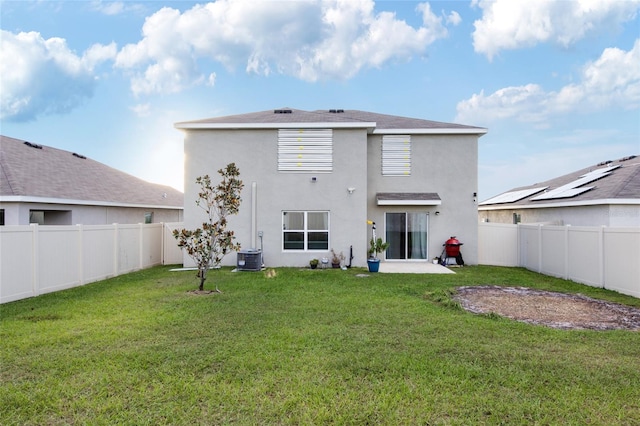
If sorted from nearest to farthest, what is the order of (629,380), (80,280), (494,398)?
(494,398) < (629,380) < (80,280)

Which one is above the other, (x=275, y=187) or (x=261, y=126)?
(x=261, y=126)

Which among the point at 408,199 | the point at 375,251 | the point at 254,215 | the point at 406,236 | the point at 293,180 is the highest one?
the point at 293,180

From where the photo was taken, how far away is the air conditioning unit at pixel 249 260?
12789mm

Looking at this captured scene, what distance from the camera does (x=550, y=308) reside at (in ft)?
25.2

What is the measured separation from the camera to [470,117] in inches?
698

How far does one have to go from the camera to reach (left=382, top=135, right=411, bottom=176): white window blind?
14961 millimetres

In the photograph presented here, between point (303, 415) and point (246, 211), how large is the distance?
1113cm

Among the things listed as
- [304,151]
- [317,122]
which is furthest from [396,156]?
[304,151]

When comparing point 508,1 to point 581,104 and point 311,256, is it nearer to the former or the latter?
point 581,104

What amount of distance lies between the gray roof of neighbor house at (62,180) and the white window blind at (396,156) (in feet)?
44.6

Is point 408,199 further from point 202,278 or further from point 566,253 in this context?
point 202,278

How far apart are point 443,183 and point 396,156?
7.65ft

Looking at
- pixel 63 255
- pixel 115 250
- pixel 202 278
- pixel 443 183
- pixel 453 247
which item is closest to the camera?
pixel 202 278

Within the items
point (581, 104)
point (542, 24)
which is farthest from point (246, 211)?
point (581, 104)
